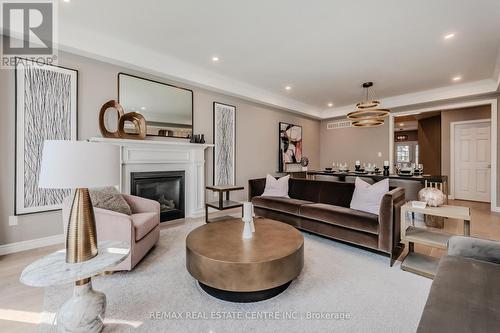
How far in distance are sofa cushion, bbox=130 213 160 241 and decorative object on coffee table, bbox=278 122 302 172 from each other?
427 centimetres

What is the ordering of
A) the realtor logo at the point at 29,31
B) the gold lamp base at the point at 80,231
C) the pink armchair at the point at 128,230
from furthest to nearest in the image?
the realtor logo at the point at 29,31, the pink armchair at the point at 128,230, the gold lamp base at the point at 80,231

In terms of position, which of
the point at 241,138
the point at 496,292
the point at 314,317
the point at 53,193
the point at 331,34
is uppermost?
the point at 331,34

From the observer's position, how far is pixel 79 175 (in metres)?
1.35

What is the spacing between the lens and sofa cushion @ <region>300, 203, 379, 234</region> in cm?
271

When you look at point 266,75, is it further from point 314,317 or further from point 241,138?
point 314,317

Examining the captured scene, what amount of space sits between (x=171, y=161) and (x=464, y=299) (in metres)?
4.06

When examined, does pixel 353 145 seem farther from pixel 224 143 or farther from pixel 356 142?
pixel 224 143

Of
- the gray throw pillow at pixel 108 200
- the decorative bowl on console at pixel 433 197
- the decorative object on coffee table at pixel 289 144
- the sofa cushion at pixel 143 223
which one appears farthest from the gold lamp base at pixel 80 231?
the decorative object on coffee table at pixel 289 144

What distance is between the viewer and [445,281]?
1284 mm

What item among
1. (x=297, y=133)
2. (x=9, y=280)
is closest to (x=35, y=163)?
(x=9, y=280)

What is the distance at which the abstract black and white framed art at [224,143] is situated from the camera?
501 cm

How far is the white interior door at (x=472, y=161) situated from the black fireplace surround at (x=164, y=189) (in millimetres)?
7666

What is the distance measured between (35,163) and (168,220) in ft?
6.72

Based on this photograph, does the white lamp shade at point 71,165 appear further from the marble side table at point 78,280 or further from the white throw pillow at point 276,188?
the white throw pillow at point 276,188
